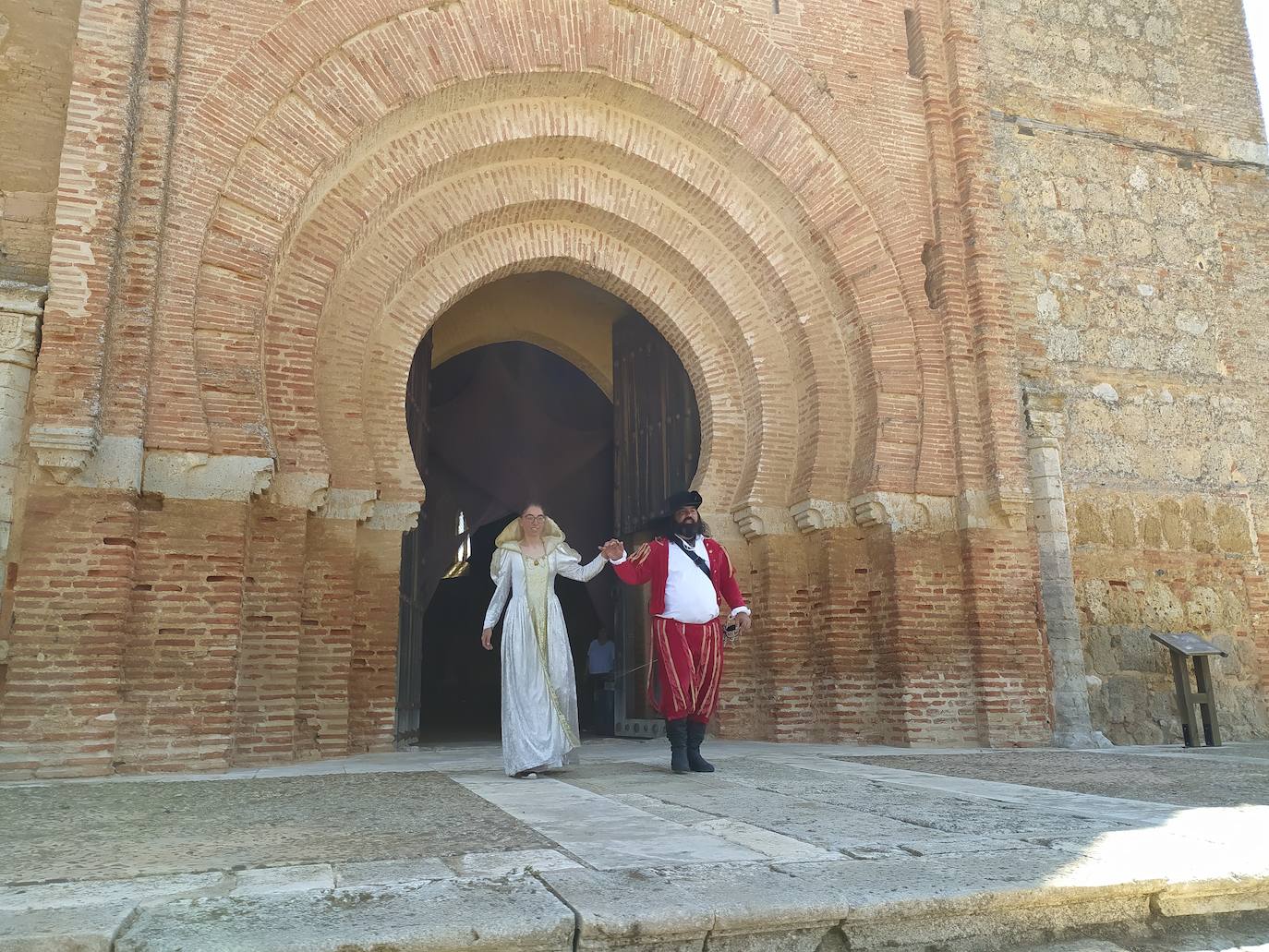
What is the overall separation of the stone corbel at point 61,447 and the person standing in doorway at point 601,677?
627 cm

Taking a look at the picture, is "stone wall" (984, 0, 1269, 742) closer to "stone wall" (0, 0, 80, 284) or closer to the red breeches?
the red breeches

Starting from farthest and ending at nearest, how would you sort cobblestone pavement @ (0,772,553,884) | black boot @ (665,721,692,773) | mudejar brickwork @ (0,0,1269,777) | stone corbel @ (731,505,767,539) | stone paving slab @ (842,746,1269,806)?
1. stone corbel @ (731,505,767,539)
2. mudejar brickwork @ (0,0,1269,777)
3. black boot @ (665,721,692,773)
4. stone paving slab @ (842,746,1269,806)
5. cobblestone pavement @ (0,772,553,884)

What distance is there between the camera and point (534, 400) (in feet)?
43.3

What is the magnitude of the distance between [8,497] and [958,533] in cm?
695

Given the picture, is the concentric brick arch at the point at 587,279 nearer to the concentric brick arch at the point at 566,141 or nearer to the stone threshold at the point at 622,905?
the concentric brick arch at the point at 566,141

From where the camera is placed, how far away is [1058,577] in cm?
838

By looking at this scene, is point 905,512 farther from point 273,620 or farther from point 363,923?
point 363,923

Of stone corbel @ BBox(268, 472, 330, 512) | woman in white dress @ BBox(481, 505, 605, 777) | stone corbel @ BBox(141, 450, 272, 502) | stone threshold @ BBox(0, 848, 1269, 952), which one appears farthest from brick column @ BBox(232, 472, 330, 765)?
stone threshold @ BBox(0, 848, 1269, 952)

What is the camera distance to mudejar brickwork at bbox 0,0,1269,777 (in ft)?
19.4

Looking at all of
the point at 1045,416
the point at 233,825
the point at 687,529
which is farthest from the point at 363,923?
the point at 1045,416

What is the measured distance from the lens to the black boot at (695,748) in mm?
5328

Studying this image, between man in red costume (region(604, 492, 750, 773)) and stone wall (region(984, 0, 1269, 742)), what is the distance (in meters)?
4.59

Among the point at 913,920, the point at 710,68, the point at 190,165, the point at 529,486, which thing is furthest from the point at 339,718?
the point at 529,486

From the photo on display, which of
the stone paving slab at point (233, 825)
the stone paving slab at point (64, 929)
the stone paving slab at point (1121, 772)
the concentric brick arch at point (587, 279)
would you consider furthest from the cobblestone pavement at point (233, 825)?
the concentric brick arch at point (587, 279)
